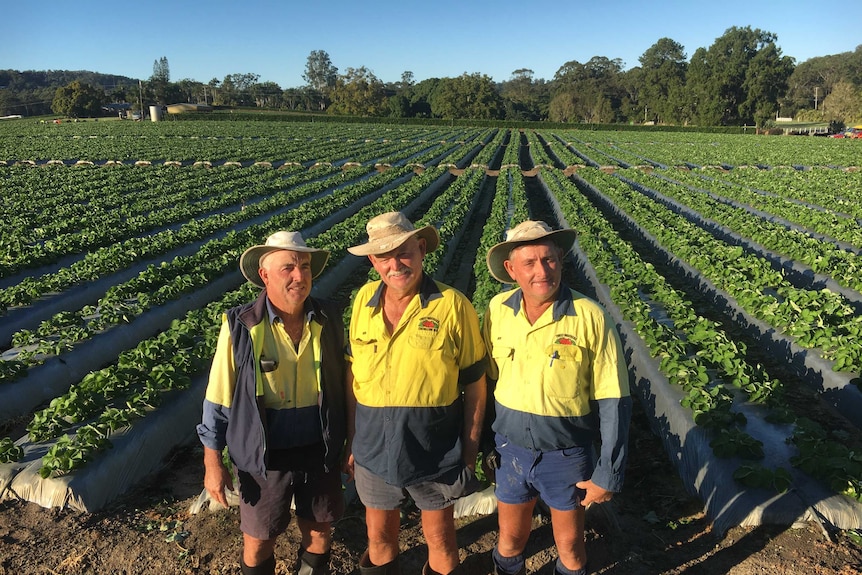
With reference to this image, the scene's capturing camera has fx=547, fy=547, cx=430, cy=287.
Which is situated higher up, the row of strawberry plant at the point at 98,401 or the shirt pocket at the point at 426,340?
the shirt pocket at the point at 426,340

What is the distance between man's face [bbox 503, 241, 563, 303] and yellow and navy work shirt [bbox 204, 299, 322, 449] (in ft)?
3.99

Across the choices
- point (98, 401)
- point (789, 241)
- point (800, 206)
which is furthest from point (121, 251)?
point (800, 206)

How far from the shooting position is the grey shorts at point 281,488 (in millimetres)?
3180

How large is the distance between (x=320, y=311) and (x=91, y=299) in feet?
26.7

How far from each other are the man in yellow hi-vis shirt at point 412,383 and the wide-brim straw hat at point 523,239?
0.44 m

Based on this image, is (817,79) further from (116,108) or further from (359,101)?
(116,108)

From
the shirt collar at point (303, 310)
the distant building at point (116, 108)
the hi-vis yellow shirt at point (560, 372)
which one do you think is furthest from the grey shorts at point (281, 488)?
the distant building at point (116, 108)

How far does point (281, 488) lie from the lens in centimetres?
321

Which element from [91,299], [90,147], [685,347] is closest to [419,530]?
[685,347]

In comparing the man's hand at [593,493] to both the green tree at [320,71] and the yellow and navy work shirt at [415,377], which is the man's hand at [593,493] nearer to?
the yellow and navy work shirt at [415,377]

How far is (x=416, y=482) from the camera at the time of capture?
9.95 feet

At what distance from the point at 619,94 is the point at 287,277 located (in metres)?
142

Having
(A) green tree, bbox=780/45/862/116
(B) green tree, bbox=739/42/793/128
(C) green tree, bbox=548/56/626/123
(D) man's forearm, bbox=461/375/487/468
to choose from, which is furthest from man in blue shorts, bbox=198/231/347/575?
(A) green tree, bbox=780/45/862/116

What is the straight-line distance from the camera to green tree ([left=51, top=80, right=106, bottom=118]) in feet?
300
